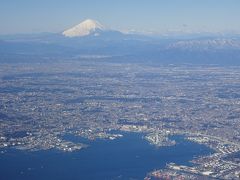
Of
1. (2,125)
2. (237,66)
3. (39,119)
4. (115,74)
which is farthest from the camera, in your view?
(237,66)

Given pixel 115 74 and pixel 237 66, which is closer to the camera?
pixel 115 74

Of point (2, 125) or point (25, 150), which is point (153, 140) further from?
point (2, 125)

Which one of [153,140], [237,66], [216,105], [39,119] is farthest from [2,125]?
[237,66]

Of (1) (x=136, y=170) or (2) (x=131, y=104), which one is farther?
(2) (x=131, y=104)

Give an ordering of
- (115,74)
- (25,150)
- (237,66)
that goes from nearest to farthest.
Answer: (25,150) < (115,74) < (237,66)

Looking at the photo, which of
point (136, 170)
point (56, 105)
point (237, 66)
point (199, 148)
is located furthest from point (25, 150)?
point (237, 66)

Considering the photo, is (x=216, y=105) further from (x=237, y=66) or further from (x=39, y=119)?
(x=237, y=66)
